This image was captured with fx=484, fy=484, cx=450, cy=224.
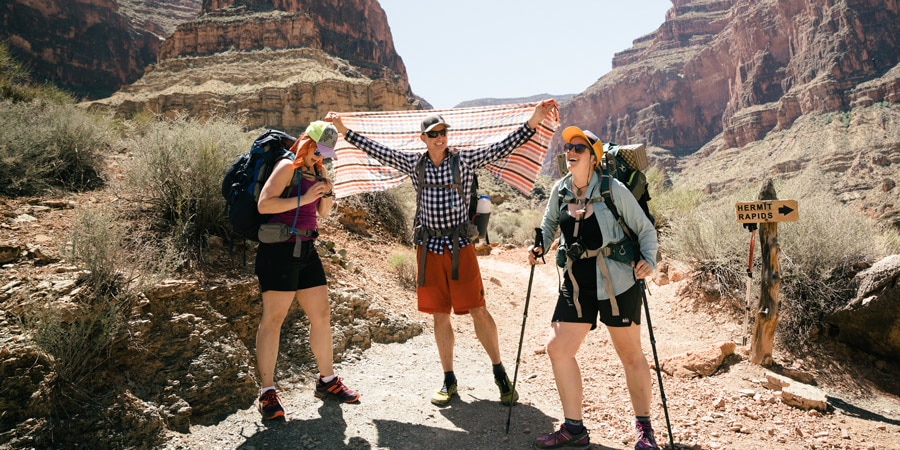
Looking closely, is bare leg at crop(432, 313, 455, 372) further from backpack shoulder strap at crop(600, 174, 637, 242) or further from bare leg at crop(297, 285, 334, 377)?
backpack shoulder strap at crop(600, 174, 637, 242)

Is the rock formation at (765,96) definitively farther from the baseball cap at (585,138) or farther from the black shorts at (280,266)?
the black shorts at (280,266)

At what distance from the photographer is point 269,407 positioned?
348 cm

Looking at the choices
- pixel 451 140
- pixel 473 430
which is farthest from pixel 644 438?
pixel 451 140

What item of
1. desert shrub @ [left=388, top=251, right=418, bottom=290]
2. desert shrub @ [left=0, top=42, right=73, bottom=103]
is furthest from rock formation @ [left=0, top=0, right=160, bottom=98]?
desert shrub @ [left=388, top=251, right=418, bottom=290]

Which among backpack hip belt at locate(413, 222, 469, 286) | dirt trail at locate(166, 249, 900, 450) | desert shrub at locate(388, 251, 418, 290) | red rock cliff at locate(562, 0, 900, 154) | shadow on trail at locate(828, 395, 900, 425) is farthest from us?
Result: red rock cliff at locate(562, 0, 900, 154)

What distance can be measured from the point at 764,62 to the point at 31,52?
132 m

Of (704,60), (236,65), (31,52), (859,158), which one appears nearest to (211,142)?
(236,65)

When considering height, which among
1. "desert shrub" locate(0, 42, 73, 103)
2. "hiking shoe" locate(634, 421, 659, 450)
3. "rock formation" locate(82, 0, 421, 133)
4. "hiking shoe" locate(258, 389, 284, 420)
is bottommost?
"hiking shoe" locate(258, 389, 284, 420)

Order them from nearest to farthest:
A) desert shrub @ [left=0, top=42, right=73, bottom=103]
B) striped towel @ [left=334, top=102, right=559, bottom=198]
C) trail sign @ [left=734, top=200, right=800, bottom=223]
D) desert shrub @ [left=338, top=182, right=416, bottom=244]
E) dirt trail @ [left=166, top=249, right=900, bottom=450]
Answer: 1. dirt trail @ [left=166, top=249, right=900, bottom=450]
2. striped towel @ [left=334, top=102, right=559, bottom=198]
3. trail sign @ [left=734, top=200, right=800, bottom=223]
4. desert shrub @ [left=0, top=42, right=73, bottom=103]
5. desert shrub @ [left=338, top=182, right=416, bottom=244]

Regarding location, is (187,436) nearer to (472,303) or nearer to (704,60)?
(472,303)

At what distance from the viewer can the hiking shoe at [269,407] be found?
348 centimetres

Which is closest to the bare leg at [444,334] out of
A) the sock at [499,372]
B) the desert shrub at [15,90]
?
the sock at [499,372]

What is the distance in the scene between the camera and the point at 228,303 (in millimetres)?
4320

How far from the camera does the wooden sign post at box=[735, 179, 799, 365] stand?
200 inches
